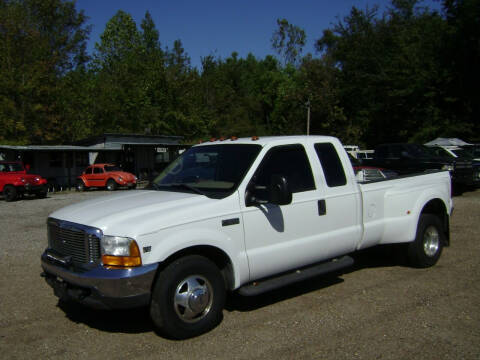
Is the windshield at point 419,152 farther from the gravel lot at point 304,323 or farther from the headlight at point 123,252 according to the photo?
the headlight at point 123,252

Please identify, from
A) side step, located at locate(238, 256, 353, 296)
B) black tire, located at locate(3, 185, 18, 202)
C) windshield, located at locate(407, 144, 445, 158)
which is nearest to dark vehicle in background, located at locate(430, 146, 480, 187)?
windshield, located at locate(407, 144, 445, 158)

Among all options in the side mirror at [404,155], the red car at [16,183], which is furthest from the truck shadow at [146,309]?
the red car at [16,183]

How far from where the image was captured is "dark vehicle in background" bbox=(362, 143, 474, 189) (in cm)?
1622

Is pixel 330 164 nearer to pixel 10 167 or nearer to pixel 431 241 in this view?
pixel 431 241

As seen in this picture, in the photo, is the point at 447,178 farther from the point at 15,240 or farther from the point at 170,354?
the point at 15,240

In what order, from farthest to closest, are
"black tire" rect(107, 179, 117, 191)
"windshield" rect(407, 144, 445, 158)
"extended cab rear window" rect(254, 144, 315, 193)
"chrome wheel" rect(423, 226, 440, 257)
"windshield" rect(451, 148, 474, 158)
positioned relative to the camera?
"black tire" rect(107, 179, 117, 191), "windshield" rect(451, 148, 474, 158), "windshield" rect(407, 144, 445, 158), "chrome wheel" rect(423, 226, 440, 257), "extended cab rear window" rect(254, 144, 315, 193)

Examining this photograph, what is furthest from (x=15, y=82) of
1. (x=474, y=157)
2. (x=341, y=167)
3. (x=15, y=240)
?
(x=341, y=167)

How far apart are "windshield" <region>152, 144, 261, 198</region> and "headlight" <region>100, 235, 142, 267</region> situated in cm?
101

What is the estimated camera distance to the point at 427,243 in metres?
6.70

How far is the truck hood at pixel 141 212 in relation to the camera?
13.3 ft

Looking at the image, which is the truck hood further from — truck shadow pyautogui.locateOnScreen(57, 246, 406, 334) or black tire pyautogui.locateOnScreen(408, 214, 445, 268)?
black tire pyautogui.locateOnScreen(408, 214, 445, 268)

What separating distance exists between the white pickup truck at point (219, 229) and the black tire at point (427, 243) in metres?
0.27

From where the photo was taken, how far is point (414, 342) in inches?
164

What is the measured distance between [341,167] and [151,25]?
58.5 m
